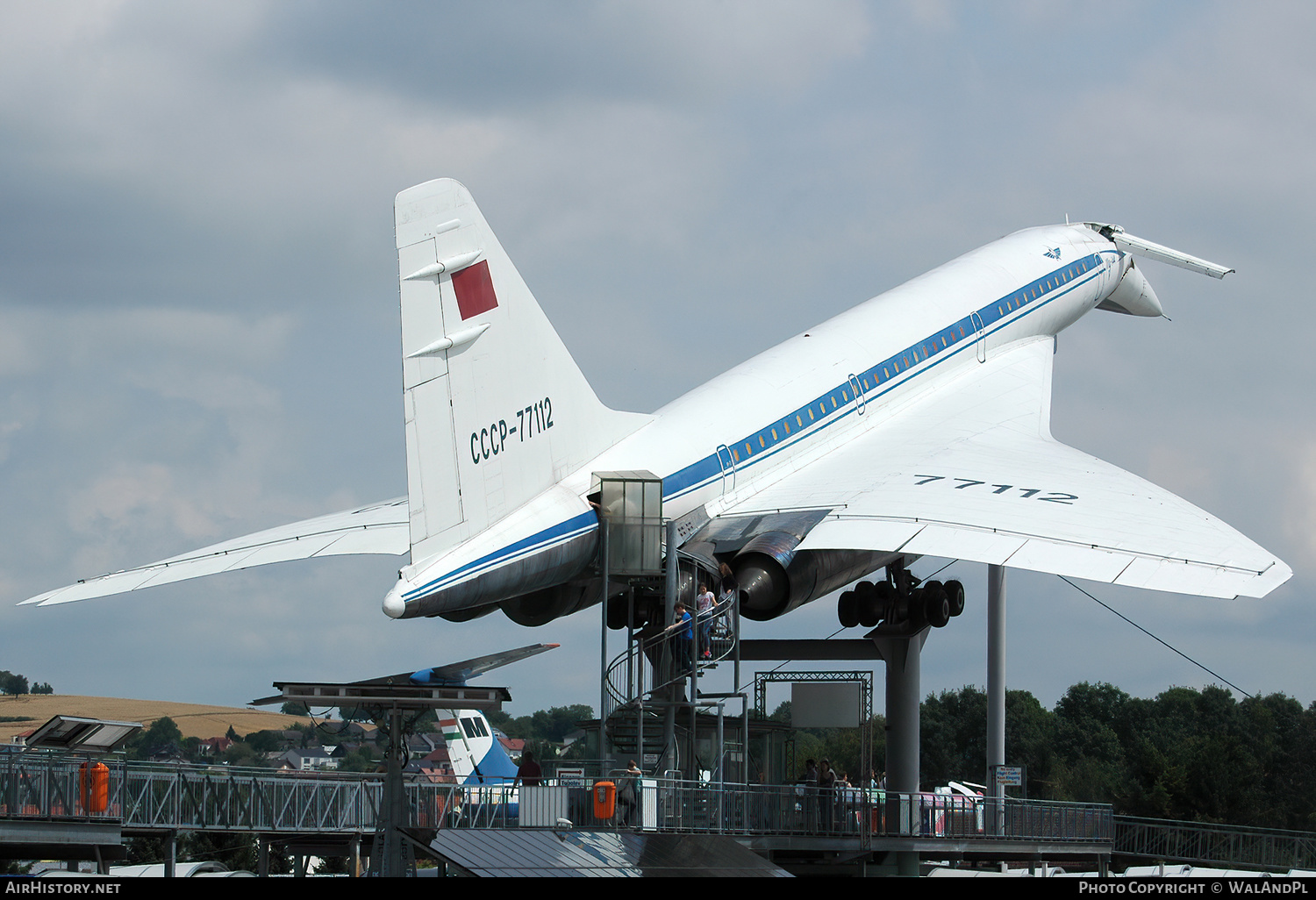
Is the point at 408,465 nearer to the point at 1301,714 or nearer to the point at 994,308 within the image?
the point at 994,308

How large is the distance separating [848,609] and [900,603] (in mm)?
852

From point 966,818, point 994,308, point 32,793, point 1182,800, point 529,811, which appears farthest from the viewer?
point 1182,800

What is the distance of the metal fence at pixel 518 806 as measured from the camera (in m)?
16.4

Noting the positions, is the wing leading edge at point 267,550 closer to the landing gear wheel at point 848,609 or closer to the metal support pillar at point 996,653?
the landing gear wheel at point 848,609

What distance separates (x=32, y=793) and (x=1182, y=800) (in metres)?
49.1

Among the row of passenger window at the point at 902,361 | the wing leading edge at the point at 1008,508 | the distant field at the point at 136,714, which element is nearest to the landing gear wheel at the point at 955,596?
the wing leading edge at the point at 1008,508

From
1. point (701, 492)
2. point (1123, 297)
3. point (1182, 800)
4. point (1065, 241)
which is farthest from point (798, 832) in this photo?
point (1182, 800)

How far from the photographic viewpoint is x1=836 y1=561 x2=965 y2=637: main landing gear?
2384 centimetres

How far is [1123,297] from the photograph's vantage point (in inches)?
1340

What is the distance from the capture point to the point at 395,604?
14172mm

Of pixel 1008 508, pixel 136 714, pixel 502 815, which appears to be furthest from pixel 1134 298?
pixel 136 714

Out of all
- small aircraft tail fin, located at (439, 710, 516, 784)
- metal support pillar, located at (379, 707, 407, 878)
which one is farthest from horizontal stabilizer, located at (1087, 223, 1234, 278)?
metal support pillar, located at (379, 707, 407, 878)

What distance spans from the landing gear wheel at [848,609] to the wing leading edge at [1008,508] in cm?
274

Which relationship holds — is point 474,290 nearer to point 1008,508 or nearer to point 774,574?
point 774,574
